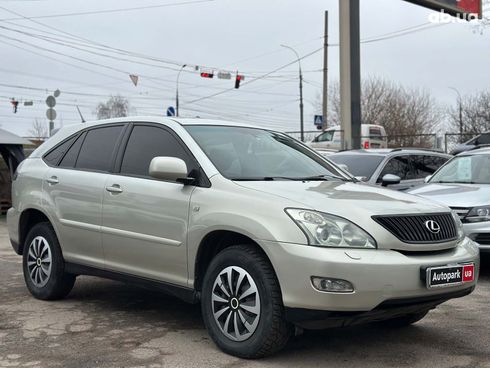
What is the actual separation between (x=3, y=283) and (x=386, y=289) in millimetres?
4711

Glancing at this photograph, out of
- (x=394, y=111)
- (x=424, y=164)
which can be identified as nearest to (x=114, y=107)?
(x=394, y=111)

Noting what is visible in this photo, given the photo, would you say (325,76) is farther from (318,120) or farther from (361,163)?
(361,163)

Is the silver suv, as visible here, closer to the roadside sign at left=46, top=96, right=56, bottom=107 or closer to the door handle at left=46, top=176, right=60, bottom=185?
the door handle at left=46, top=176, right=60, bottom=185

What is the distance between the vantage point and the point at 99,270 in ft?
17.2

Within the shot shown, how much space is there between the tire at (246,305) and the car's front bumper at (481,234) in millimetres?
3703

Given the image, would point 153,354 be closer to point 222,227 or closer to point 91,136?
point 222,227

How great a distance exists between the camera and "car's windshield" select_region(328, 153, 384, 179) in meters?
9.61

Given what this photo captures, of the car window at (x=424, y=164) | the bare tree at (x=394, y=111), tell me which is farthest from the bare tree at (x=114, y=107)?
the car window at (x=424, y=164)

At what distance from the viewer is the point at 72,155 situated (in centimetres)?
582

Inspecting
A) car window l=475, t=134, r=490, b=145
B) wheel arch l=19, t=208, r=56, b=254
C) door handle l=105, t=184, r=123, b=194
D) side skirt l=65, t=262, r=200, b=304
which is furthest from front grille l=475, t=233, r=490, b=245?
car window l=475, t=134, r=490, b=145

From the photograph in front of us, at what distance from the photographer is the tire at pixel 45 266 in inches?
224

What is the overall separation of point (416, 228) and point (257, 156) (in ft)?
4.81

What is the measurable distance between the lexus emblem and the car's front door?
167cm

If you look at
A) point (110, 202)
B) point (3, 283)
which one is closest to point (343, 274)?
point (110, 202)
